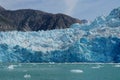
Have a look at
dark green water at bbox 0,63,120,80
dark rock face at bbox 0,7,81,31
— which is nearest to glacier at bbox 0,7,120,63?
dark green water at bbox 0,63,120,80

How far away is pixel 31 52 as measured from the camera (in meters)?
43.6

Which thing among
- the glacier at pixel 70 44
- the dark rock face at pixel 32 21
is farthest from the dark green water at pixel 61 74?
the dark rock face at pixel 32 21

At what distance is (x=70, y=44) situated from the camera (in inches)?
1743

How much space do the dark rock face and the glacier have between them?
49134 millimetres

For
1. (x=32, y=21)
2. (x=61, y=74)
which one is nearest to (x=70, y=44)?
(x=61, y=74)

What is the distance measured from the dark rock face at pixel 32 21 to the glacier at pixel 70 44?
161ft

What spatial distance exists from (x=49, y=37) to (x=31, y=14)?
7310 centimetres

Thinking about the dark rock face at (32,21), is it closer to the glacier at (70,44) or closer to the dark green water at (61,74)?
the glacier at (70,44)

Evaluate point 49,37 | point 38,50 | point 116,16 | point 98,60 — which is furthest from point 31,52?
point 116,16

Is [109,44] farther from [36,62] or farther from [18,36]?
[18,36]

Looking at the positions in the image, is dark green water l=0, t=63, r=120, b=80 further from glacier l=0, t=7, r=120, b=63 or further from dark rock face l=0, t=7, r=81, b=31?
dark rock face l=0, t=7, r=81, b=31

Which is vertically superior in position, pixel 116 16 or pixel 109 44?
pixel 116 16

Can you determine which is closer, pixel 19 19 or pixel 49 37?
pixel 49 37

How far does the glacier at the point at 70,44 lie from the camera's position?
136 ft
